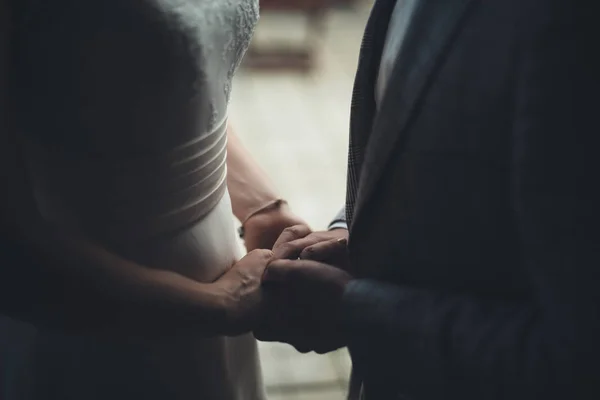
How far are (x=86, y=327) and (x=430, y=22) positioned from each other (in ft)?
1.47

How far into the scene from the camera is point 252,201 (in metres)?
0.97

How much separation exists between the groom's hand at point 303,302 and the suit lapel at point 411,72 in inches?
5.0

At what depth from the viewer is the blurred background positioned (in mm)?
2135

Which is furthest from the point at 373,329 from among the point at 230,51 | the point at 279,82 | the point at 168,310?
the point at 279,82

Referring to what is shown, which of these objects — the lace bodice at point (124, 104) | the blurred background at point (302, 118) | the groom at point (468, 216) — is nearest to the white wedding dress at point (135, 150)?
the lace bodice at point (124, 104)

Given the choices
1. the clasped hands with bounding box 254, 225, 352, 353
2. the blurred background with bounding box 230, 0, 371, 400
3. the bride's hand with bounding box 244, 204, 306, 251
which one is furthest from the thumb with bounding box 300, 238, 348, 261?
the blurred background with bounding box 230, 0, 371, 400

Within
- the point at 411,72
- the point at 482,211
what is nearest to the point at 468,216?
the point at 482,211

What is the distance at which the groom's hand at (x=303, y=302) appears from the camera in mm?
750

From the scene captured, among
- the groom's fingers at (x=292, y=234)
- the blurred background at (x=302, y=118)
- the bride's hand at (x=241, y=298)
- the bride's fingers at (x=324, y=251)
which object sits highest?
the bride's fingers at (x=324, y=251)

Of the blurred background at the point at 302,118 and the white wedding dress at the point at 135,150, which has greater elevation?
the white wedding dress at the point at 135,150

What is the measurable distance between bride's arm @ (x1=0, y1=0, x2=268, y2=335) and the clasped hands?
1.1 inches

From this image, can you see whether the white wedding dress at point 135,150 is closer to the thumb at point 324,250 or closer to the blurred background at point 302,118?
the thumb at point 324,250

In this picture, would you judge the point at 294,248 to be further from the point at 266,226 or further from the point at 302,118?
the point at 302,118

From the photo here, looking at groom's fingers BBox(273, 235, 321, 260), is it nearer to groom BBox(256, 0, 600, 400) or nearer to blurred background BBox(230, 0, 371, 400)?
groom BBox(256, 0, 600, 400)
